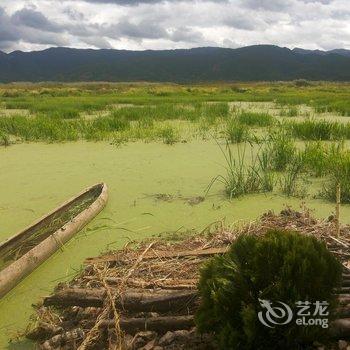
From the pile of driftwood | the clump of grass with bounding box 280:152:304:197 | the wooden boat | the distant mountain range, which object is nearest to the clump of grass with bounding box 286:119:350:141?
the clump of grass with bounding box 280:152:304:197

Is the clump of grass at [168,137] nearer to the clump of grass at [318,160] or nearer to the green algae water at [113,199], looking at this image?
the green algae water at [113,199]

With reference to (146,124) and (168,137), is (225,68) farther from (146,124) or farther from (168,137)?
(168,137)

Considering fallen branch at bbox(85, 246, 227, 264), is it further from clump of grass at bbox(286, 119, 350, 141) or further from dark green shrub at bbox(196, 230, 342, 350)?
clump of grass at bbox(286, 119, 350, 141)

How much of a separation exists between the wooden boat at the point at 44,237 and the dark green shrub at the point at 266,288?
147 cm

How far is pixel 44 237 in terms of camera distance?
3533 millimetres

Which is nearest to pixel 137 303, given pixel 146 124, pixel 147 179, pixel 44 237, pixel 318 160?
pixel 44 237

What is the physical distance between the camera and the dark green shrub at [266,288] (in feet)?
5.61

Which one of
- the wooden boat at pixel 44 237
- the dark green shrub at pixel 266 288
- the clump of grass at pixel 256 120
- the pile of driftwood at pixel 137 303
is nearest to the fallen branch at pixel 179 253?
the pile of driftwood at pixel 137 303

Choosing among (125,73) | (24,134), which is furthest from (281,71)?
(24,134)

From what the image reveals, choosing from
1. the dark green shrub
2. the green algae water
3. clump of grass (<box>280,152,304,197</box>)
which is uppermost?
the dark green shrub

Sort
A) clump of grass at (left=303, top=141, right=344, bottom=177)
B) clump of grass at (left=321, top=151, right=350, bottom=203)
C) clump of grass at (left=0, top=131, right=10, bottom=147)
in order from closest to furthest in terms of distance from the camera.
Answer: clump of grass at (left=321, top=151, right=350, bottom=203) → clump of grass at (left=303, top=141, right=344, bottom=177) → clump of grass at (left=0, top=131, right=10, bottom=147)

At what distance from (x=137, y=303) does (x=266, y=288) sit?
2.39 feet

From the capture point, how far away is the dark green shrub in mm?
1711

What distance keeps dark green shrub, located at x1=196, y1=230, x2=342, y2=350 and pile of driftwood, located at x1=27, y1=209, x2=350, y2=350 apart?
0.16 metres
